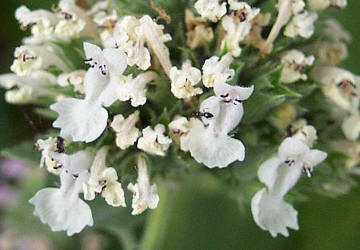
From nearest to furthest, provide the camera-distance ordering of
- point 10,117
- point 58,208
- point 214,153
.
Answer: point 214,153 → point 58,208 → point 10,117

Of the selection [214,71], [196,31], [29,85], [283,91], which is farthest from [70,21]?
[283,91]

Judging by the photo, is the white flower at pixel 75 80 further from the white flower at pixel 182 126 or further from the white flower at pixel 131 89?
the white flower at pixel 182 126

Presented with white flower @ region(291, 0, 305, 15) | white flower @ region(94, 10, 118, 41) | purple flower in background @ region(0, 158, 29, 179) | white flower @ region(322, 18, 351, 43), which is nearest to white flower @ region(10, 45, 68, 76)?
white flower @ region(94, 10, 118, 41)

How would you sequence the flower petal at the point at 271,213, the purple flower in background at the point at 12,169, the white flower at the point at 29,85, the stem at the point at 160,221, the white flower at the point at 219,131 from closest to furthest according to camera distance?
1. the white flower at the point at 219,131
2. the flower petal at the point at 271,213
3. the white flower at the point at 29,85
4. the stem at the point at 160,221
5. the purple flower in background at the point at 12,169

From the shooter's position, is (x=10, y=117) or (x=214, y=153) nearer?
(x=214, y=153)

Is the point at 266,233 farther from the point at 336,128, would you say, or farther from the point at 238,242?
the point at 336,128

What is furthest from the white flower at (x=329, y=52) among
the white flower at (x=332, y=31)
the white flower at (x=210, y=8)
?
the white flower at (x=210, y=8)

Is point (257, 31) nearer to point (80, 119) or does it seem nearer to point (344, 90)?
point (344, 90)

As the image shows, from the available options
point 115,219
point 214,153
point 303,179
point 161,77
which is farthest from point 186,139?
point 115,219
